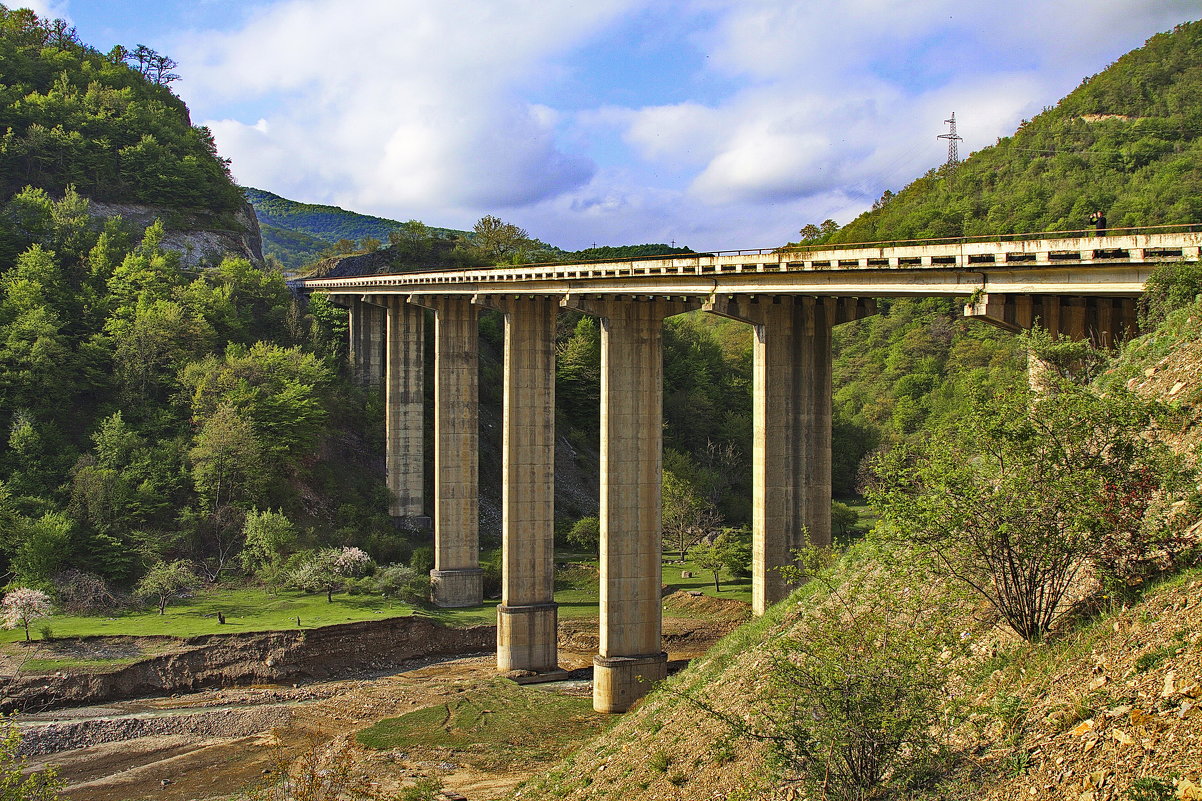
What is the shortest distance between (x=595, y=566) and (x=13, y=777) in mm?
47538

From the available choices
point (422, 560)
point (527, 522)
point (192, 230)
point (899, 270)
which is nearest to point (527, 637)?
point (527, 522)

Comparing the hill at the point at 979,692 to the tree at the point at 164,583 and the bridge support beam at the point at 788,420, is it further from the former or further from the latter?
the tree at the point at 164,583

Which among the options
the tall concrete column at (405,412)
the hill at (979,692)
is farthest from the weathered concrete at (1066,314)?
the tall concrete column at (405,412)

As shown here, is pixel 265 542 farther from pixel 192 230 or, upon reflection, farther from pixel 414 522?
pixel 192 230

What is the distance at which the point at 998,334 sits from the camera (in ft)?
262

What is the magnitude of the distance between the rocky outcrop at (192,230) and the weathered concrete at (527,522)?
5707 cm

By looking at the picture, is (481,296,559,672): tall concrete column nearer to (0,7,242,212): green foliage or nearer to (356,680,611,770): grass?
(356,680,611,770): grass

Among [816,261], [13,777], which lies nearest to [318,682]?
[13,777]

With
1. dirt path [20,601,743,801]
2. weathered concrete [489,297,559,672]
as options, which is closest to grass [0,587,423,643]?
dirt path [20,601,743,801]

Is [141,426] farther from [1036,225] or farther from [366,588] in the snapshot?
[1036,225]

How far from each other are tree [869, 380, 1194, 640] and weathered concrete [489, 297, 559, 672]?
32.0 m

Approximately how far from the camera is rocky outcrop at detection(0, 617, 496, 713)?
41.0 metres

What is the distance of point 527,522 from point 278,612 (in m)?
14.9

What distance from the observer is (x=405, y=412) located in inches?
2800
